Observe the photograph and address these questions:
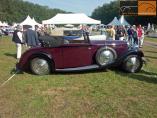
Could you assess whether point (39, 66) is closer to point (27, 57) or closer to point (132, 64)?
point (27, 57)

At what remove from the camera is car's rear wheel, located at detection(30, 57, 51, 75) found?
42.4 feet

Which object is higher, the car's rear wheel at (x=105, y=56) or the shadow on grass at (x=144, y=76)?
the car's rear wheel at (x=105, y=56)

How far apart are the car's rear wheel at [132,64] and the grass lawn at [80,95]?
0.26 metres

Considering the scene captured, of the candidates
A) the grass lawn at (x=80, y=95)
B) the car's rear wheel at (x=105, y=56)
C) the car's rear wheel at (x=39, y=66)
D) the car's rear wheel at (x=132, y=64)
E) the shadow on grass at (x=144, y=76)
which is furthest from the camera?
the car's rear wheel at (x=132, y=64)

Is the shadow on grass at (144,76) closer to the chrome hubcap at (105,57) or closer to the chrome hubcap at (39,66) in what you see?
the chrome hubcap at (105,57)

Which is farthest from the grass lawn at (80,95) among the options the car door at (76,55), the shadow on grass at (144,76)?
the car door at (76,55)

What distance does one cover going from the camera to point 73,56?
1278cm

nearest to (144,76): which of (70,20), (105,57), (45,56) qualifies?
(105,57)

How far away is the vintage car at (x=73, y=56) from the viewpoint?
42.0 feet

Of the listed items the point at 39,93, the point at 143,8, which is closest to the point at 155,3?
the point at 143,8

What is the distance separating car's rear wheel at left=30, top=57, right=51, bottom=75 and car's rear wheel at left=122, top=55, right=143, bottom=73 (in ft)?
8.33

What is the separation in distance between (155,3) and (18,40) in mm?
7422

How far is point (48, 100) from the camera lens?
29.0 feet

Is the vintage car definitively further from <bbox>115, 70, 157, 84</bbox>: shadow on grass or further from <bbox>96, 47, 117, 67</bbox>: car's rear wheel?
<bbox>115, 70, 157, 84</bbox>: shadow on grass
